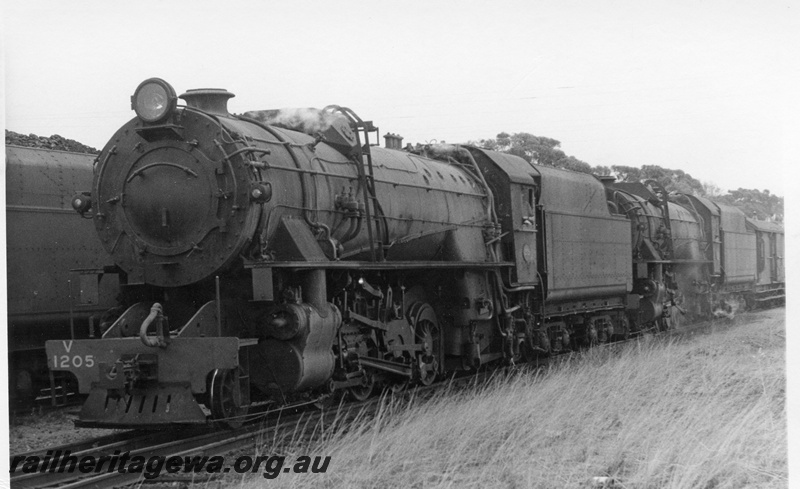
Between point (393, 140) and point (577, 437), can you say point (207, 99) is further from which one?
point (577, 437)

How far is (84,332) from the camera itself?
12.0 m

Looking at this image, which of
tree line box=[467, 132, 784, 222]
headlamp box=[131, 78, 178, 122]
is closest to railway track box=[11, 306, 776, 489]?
headlamp box=[131, 78, 178, 122]

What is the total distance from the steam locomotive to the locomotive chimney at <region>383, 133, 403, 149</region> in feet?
1.83

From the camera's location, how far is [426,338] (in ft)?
39.1

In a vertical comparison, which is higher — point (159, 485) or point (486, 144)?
point (486, 144)

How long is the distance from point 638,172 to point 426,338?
11.6 meters

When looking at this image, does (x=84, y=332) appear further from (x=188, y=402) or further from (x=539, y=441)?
(x=539, y=441)

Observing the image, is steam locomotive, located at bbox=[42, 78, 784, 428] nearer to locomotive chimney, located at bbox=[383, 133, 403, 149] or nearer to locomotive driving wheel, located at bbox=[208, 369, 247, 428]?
locomotive driving wheel, located at bbox=[208, 369, 247, 428]

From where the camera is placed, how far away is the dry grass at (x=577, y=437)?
24.2 feet

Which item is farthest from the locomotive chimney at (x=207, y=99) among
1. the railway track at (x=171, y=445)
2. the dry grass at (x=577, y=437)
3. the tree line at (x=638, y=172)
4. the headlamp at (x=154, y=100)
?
the tree line at (x=638, y=172)

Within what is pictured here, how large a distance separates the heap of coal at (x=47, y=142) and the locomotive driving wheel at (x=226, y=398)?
3.88 metres

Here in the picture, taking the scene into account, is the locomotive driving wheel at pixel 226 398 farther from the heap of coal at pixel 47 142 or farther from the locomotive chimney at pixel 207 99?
the heap of coal at pixel 47 142

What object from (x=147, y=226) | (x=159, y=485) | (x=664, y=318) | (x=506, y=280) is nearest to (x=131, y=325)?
(x=147, y=226)

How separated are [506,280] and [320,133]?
14.8 ft
